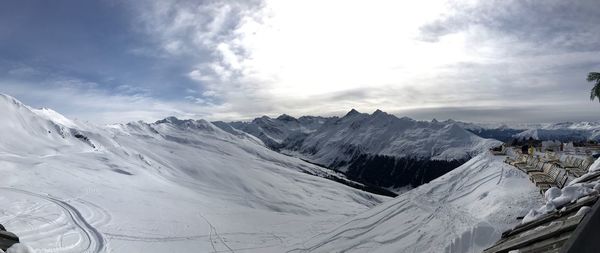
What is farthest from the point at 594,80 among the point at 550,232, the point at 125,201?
the point at 125,201

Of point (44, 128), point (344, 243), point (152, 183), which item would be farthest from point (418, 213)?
point (44, 128)

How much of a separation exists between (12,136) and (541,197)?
88.2 metres

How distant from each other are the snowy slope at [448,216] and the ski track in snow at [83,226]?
58.8 ft

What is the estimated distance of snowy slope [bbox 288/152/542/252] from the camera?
15.8m

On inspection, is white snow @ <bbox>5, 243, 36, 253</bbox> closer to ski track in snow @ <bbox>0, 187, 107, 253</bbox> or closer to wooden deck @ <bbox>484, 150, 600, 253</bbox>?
wooden deck @ <bbox>484, 150, 600, 253</bbox>

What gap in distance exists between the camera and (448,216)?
21359mm

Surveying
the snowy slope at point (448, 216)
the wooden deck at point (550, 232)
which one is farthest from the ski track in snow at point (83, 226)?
the wooden deck at point (550, 232)

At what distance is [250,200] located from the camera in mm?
91625

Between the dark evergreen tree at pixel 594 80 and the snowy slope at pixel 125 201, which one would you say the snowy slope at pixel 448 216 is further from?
the snowy slope at pixel 125 201

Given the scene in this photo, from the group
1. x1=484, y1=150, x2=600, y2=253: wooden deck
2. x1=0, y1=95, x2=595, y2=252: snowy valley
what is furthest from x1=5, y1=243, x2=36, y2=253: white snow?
x1=484, y1=150, x2=600, y2=253: wooden deck

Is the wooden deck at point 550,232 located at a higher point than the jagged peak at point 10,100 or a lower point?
lower

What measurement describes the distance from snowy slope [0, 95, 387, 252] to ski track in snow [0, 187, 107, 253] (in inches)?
3.5

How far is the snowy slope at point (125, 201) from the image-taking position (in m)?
38.8

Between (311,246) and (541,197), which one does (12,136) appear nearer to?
(311,246)
